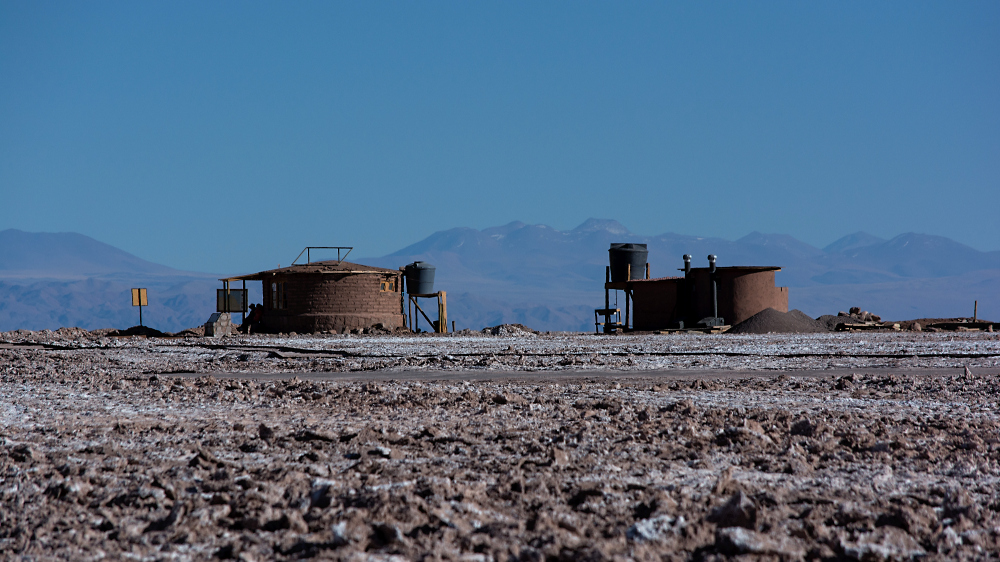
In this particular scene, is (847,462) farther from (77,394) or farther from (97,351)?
(97,351)

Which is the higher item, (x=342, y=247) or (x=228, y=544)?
(x=342, y=247)

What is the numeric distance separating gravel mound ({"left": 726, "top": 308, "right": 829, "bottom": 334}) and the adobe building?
15.4 m

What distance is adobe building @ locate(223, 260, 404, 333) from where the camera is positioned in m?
38.7

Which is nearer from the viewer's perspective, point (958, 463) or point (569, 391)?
point (958, 463)

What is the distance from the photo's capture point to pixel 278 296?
131 feet

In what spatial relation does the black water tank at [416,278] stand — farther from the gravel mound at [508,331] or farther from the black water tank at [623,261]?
the black water tank at [623,261]

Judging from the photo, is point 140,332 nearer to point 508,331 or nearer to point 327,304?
point 327,304

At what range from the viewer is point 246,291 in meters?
40.6

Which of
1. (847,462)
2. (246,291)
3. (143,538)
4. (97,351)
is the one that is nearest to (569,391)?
(847,462)

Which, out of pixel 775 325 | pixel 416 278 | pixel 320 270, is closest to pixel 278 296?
pixel 320 270

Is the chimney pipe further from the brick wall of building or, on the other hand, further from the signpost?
the signpost

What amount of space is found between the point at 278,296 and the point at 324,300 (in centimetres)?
248

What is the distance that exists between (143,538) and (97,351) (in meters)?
20.8

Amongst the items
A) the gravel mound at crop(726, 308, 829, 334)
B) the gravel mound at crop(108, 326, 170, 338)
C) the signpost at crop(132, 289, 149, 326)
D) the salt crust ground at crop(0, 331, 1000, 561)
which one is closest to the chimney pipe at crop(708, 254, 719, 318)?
the gravel mound at crop(726, 308, 829, 334)
